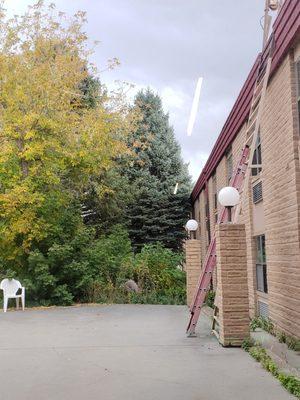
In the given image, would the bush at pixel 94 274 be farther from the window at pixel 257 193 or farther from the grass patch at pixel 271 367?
the grass patch at pixel 271 367

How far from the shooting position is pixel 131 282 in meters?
19.4

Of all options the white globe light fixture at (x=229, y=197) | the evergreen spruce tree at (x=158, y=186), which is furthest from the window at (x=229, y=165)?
the evergreen spruce tree at (x=158, y=186)

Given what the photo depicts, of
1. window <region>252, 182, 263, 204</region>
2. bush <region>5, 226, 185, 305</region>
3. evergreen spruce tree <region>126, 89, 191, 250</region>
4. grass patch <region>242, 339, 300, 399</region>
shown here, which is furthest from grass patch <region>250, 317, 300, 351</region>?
evergreen spruce tree <region>126, 89, 191, 250</region>

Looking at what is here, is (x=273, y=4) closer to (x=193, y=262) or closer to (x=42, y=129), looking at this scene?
(x=193, y=262)

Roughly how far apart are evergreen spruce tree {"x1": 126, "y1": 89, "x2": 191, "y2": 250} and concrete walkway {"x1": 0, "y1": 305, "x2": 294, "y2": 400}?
57.5ft

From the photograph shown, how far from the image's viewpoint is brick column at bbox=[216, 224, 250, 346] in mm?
8484

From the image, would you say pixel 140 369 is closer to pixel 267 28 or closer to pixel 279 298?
pixel 279 298

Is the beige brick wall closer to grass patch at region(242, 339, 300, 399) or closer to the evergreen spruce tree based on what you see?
grass patch at region(242, 339, 300, 399)

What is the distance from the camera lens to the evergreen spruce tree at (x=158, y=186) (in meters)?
30.4

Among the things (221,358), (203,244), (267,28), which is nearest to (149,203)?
(203,244)

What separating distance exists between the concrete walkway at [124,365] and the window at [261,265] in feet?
5.32

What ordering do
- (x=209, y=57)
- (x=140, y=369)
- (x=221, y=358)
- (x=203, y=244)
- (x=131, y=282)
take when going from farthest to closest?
1. (x=203, y=244)
2. (x=209, y=57)
3. (x=131, y=282)
4. (x=221, y=358)
5. (x=140, y=369)

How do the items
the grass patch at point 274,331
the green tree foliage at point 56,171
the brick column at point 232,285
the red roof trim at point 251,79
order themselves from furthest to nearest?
1. the green tree foliage at point 56,171
2. the brick column at point 232,285
3. the grass patch at point 274,331
4. the red roof trim at point 251,79

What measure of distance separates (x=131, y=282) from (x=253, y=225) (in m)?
7.89
